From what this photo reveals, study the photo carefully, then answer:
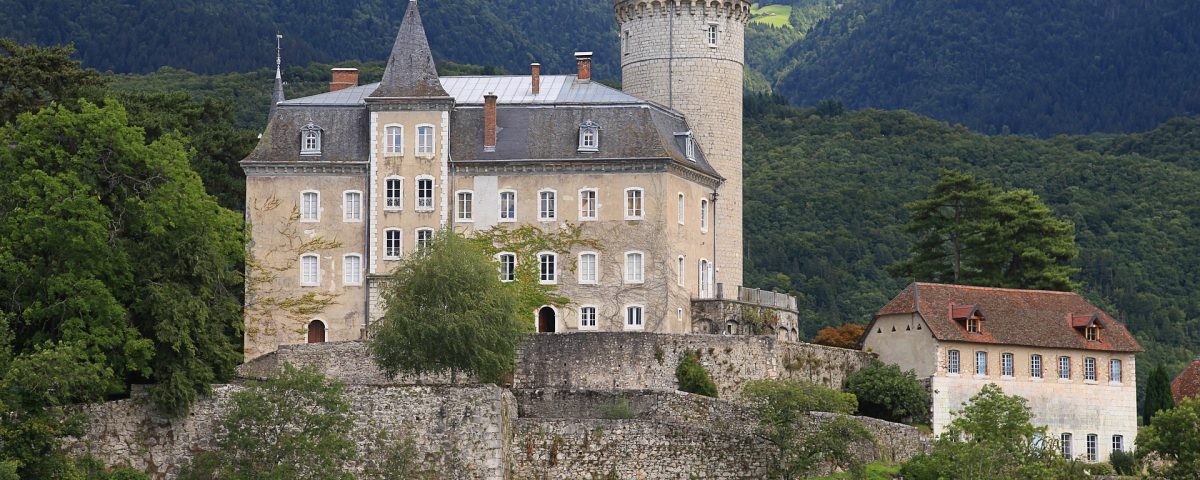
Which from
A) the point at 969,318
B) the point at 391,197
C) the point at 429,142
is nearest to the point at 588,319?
the point at 391,197

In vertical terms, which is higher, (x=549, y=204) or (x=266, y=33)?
(x=266, y=33)

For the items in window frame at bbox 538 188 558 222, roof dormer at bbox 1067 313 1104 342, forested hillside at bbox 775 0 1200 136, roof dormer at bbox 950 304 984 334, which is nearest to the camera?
roof dormer at bbox 950 304 984 334

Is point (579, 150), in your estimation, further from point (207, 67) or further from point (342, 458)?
point (207, 67)

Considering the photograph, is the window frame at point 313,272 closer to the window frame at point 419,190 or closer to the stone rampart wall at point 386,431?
the window frame at point 419,190

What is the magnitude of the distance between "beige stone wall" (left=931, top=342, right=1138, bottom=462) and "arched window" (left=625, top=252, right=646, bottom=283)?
9676 mm

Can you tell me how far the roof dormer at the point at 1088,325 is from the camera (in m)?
62.5

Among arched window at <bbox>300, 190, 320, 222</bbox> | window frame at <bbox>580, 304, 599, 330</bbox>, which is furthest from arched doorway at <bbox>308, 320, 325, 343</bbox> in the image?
window frame at <bbox>580, 304, 599, 330</bbox>

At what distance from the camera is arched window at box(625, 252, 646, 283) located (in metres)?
63.4

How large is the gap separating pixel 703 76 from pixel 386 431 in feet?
81.7

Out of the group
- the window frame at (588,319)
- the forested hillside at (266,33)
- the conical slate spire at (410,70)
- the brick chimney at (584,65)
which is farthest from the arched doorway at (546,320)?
the forested hillside at (266,33)

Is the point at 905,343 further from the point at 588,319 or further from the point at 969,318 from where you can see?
the point at 588,319

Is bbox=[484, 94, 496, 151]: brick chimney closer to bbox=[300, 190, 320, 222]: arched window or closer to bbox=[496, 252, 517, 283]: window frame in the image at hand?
bbox=[496, 252, 517, 283]: window frame

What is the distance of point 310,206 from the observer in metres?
64.3

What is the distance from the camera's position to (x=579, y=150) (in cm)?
6431
